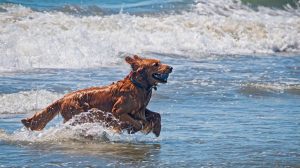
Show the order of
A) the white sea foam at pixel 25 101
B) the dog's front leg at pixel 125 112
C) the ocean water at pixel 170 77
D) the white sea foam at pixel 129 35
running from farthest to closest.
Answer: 1. the white sea foam at pixel 129 35
2. the white sea foam at pixel 25 101
3. the dog's front leg at pixel 125 112
4. the ocean water at pixel 170 77

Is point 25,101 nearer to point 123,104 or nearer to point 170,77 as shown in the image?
point 123,104

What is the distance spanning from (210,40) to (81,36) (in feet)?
14.2

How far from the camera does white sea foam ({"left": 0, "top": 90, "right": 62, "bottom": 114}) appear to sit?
34.4 feet

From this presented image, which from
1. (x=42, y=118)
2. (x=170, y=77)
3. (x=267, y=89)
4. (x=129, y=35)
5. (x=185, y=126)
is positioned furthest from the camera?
(x=129, y=35)

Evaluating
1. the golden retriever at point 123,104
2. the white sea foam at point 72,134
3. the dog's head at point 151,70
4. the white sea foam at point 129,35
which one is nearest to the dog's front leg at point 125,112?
the golden retriever at point 123,104

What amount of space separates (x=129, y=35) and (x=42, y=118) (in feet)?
39.9

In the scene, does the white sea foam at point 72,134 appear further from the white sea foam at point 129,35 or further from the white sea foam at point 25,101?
the white sea foam at point 129,35

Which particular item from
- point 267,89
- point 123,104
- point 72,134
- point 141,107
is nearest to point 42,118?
point 72,134

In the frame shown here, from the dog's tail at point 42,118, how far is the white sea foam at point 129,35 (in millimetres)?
6602

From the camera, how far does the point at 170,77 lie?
47.6 feet

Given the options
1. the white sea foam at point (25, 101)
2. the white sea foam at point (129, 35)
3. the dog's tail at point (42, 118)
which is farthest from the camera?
the white sea foam at point (129, 35)

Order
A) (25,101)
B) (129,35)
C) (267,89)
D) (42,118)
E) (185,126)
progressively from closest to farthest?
1. (42,118)
2. (185,126)
3. (25,101)
4. (267,89)
5. (129,35)

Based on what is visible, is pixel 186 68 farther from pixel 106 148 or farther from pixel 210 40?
pixel 106 148

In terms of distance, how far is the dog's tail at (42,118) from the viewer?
345 inches
